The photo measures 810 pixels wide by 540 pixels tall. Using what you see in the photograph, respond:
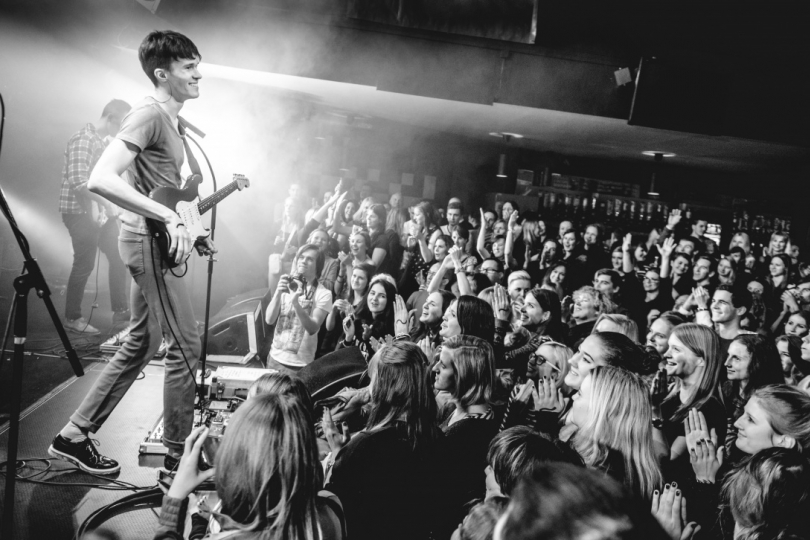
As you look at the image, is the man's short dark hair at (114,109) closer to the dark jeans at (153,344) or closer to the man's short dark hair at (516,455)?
the dark jeans at (153,344)

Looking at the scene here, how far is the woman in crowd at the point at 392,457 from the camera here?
178cm

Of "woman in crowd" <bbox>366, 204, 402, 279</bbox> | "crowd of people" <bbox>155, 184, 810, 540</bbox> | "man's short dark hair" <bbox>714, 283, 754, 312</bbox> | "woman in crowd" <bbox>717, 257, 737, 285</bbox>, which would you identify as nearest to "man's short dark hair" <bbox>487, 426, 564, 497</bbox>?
"crowd of people" <bbox>155, 184, 810, 540</bbox>

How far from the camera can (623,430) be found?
1.88 metres

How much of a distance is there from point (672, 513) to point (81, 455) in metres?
2.03

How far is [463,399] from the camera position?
2.30m

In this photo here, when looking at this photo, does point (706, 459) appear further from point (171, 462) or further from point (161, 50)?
point (161, 50)

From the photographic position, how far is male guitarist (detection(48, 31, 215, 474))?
2211 mm

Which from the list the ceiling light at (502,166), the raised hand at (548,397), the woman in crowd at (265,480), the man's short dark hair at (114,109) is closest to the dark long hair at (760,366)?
the raised hand at (548,397)

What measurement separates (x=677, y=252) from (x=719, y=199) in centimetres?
467

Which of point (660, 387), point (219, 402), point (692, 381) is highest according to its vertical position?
point (692, 381)

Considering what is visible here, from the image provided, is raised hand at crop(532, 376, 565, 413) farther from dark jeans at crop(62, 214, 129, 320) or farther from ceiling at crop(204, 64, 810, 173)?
dark jeans at crop(62, 214, 129, 320)

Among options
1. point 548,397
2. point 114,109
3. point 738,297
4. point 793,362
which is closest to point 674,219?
point 738,297

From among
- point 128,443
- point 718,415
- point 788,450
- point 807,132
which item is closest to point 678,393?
point 718,415

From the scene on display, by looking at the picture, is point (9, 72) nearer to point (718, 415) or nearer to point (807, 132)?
point (718, 415)
